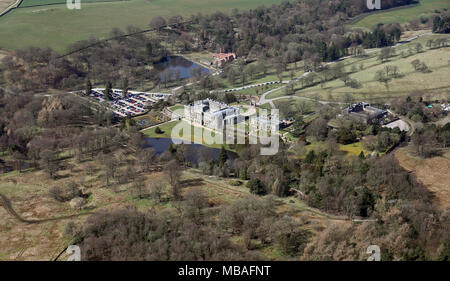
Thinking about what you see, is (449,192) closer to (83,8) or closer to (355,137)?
(355,137)

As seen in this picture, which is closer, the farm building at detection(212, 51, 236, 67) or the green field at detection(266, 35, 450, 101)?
the green field at detection(266, 35, 450, 101)

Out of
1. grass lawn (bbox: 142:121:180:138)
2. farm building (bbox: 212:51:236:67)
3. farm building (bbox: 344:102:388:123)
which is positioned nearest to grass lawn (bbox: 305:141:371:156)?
farm building (bbox: 344:102:388:123)

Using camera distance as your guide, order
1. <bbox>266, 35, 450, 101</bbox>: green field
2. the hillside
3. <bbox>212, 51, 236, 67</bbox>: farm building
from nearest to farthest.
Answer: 1. the hillside
2. <bbox>266, 35, 450, 101</bbox>: green field
3. <bbox>212, 51, 236, 67</bbox>: farm building

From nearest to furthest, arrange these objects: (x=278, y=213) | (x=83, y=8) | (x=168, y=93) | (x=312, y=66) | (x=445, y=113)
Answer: (x=278, y=213), (x=445, y=113), (x=168, y=93), (x=312, y=66), (x=83, y=8)

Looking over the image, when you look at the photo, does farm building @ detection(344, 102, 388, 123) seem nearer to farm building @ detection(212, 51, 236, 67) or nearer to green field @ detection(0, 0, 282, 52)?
farm building @ detection(212, 51, 236, 67)

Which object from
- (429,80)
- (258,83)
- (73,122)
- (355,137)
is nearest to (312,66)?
(258,83)

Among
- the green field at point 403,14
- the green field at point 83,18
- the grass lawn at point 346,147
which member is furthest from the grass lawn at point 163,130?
the green field at point 403,14

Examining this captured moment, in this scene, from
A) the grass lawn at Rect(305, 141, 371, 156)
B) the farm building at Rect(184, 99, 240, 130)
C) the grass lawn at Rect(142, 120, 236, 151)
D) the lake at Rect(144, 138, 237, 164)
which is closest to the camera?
the grass lawn at Rect(305, 141, 371, 156)
